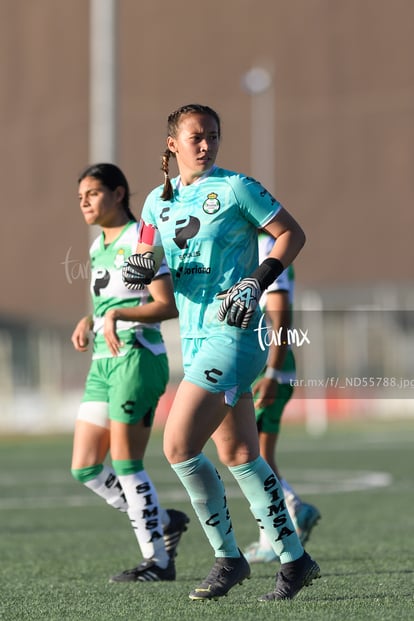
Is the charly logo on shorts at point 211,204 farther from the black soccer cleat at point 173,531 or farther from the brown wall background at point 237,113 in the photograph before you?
the brown wall background at point 237,113

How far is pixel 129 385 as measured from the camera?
746 centimetres

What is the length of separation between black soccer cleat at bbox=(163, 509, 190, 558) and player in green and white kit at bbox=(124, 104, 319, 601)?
1.55 metres

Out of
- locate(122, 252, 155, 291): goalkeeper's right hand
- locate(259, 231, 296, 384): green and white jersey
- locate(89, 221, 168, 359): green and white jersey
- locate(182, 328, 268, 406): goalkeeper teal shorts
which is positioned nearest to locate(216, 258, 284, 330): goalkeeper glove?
locate(182, 328, 268, 406): goalkeeper teal shorts

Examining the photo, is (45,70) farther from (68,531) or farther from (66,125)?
(68,531)

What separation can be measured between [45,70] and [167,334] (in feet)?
55.6

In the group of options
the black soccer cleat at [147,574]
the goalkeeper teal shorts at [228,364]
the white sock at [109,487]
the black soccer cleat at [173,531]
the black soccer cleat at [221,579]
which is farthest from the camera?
the black soccer cleat at [173,531]

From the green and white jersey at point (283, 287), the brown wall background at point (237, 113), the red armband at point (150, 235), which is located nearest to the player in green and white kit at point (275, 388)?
the green and white jersey at point (283, 287)

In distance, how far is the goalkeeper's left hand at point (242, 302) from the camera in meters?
5.71

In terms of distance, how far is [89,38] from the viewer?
43719mm

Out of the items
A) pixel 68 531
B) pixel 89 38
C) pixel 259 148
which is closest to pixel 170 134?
pixel 68 531

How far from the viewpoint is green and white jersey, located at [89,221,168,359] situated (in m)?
7.55

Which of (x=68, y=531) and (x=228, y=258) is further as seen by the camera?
(x=68, y=531)

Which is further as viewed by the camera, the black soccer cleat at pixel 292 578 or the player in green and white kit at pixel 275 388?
the player in green and white kit at pixel 275 388

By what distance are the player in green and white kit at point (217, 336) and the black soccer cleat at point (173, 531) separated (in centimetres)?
155
